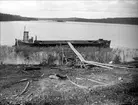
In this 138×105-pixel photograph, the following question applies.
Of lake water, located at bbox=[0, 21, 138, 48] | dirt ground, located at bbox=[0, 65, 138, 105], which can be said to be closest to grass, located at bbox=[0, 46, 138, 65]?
lake water, located at bbox=[0, 21, 138, 48]

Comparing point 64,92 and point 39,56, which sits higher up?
point 39,56

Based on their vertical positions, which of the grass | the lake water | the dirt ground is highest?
the lake water

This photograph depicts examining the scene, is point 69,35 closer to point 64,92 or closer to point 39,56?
point 39,56

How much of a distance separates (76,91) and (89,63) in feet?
16.1

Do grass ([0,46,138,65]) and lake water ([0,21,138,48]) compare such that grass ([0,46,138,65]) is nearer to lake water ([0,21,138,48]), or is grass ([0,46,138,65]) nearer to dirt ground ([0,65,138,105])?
lake water ([0,21,138,48])

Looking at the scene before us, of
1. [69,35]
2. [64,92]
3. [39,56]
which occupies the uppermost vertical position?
[69,35]

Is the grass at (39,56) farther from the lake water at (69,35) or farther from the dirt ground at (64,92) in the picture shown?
the dirt ground at (64,92)

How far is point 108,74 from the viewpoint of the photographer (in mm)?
8320

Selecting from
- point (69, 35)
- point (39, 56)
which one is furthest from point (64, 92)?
point (69, 35)

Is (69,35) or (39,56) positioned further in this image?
(69,35)

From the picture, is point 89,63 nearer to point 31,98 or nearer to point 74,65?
point 74,65

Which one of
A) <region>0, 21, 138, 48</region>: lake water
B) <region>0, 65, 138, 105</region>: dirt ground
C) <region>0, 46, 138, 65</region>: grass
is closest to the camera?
<region>0, 65, 138, 105</region>: dirt ground

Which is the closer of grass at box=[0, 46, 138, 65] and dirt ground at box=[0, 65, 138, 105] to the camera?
dirt ground at box=[0, 65, 138, 105]

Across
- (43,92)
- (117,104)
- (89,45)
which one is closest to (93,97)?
(117,104)
